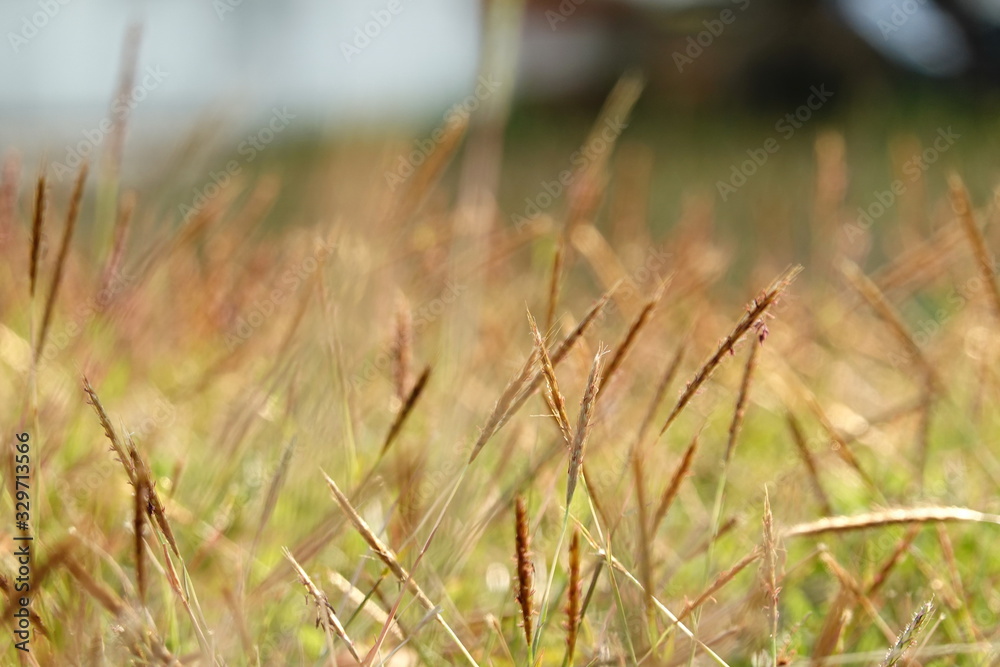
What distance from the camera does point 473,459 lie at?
58cm

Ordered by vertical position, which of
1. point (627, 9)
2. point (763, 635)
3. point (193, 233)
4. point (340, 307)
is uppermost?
point (627, 9)

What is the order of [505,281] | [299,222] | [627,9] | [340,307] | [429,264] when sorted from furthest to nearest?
[627,9] < [299,222] < [505,281] < [429,264] < [340,307]

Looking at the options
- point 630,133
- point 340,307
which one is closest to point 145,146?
point 340,307

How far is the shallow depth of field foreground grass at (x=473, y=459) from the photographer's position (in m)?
0.64

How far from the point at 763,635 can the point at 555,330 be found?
38cm

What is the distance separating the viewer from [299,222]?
4.34m

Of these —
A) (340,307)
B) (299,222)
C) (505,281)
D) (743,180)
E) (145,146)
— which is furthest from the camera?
(743,180)

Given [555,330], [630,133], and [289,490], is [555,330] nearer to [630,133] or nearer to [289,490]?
[289,490]

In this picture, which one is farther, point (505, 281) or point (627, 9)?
point (627, 9)

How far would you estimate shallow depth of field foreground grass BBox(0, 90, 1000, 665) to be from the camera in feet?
2.10

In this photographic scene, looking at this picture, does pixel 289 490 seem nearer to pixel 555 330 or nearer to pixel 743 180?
pixel 555 330

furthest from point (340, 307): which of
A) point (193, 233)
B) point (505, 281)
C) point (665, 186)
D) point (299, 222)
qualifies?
point (665, 186)

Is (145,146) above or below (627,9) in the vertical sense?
below

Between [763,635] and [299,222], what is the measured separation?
381 cm
